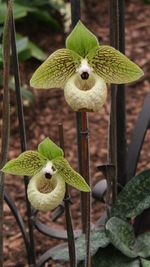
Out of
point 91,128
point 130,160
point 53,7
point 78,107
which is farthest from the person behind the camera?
point 53,7

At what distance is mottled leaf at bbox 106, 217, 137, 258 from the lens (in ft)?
4.38

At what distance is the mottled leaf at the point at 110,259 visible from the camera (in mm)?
1357

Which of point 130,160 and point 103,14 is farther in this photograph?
point 103,14

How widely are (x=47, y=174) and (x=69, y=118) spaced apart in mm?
1438

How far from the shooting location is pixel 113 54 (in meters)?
1.13

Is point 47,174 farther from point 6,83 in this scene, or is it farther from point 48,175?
point 6,83

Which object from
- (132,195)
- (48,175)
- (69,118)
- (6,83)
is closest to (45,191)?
(48,175)

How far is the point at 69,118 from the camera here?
8.47ft

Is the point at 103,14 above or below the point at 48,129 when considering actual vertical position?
above

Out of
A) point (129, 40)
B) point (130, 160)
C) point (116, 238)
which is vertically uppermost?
point (129, 40)

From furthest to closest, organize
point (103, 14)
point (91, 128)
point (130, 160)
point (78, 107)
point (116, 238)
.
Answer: point (103, 14) < point (91, 128) < point (130, 160) < point (116, 238) < point (78, 107)

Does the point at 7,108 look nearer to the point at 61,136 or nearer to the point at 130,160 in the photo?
the point at 61,136

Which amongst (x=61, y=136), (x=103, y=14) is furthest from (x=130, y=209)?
(x=103, y=14)

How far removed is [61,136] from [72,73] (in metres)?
0.12
